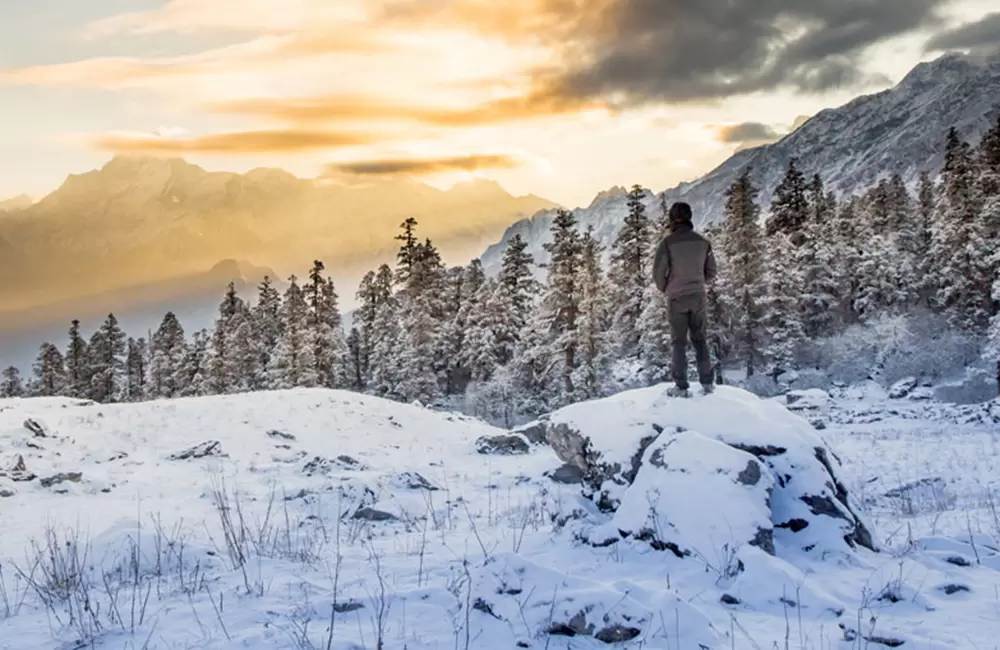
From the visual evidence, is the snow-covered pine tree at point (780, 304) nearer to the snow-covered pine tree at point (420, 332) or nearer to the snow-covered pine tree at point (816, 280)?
the snow-covered pine tree at point (816, 280)

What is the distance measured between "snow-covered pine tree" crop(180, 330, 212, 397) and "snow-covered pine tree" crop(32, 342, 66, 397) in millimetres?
13103

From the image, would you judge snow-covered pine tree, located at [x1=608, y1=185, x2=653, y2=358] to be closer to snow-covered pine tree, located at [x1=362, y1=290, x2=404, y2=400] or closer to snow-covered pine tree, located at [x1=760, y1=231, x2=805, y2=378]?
snow-covered pine tree, located at [x1=760, y1=231, x2=805, y2=378]

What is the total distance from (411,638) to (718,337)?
112ft

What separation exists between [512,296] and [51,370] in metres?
49.6

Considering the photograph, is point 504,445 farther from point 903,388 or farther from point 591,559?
point 903,388

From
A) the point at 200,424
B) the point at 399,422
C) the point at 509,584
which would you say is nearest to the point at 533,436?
the point at 399,422

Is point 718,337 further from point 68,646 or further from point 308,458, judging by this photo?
point 68,646

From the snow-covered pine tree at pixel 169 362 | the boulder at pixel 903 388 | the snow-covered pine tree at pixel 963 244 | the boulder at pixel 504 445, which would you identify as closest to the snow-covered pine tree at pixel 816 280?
the snow-covered pine tree at pixel 963 244

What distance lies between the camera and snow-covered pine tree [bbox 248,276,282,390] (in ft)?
175

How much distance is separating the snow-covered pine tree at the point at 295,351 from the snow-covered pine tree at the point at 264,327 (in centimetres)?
560

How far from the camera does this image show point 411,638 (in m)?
4.00

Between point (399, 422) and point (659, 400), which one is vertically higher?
point (659, 400)

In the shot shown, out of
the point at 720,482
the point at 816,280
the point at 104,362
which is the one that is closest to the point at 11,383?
the point at 104,362

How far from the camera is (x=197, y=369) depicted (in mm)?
60156
